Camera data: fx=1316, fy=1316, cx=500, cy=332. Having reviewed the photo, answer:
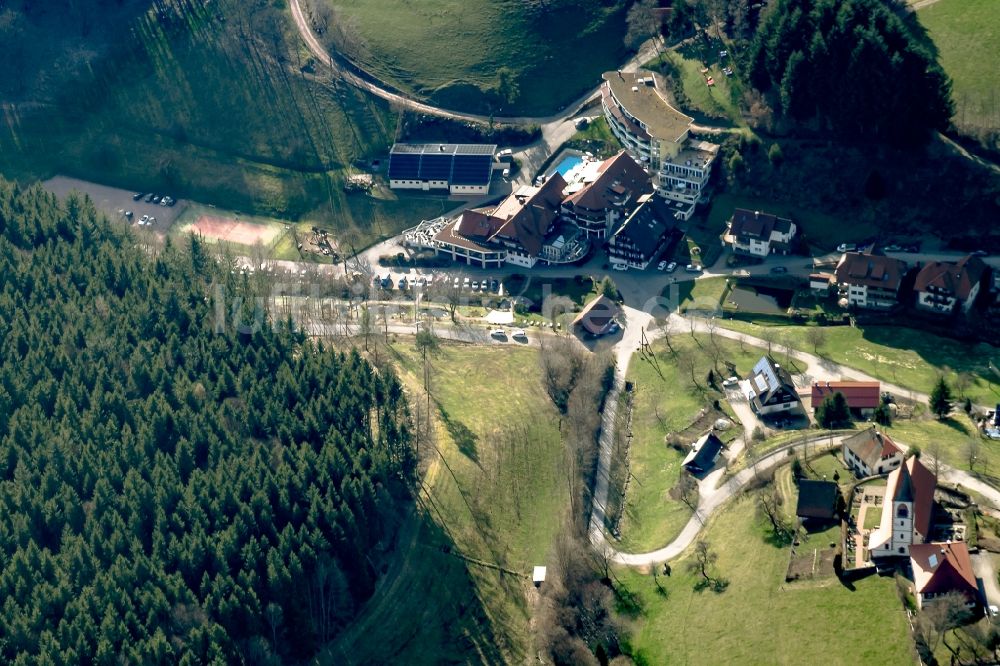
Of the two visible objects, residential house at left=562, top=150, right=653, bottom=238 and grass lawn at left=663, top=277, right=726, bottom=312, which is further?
residential house at left=562, top=150, right=653, bottom=238

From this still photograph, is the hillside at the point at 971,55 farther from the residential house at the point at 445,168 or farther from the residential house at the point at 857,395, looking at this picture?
the residential house at the point at 445,168

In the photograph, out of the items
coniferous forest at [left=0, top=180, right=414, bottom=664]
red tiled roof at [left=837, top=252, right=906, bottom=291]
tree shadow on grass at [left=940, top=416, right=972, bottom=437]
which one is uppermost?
red tiled roof at [left=837, top=252, right=906, bottom=291]

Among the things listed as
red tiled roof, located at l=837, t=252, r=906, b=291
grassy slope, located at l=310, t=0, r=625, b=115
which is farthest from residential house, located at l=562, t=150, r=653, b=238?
red tiled roof, located at l=837, t=252, r=906, b=291

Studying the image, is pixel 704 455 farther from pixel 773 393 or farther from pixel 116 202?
pixel 116 202

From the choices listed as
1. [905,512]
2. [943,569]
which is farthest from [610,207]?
[943,569]

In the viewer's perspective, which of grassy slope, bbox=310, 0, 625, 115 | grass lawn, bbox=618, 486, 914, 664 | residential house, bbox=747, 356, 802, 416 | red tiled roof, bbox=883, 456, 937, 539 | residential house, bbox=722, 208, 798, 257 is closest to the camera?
grass lawn, bbox=618, 486, 914, 664

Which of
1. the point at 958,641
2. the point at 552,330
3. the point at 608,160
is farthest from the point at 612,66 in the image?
the point at 958,641

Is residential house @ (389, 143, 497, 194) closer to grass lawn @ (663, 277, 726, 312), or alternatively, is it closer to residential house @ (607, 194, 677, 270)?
residential house @ (607, 194, 677, 270)

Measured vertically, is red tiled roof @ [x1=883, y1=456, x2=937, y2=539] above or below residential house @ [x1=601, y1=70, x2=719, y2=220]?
below
